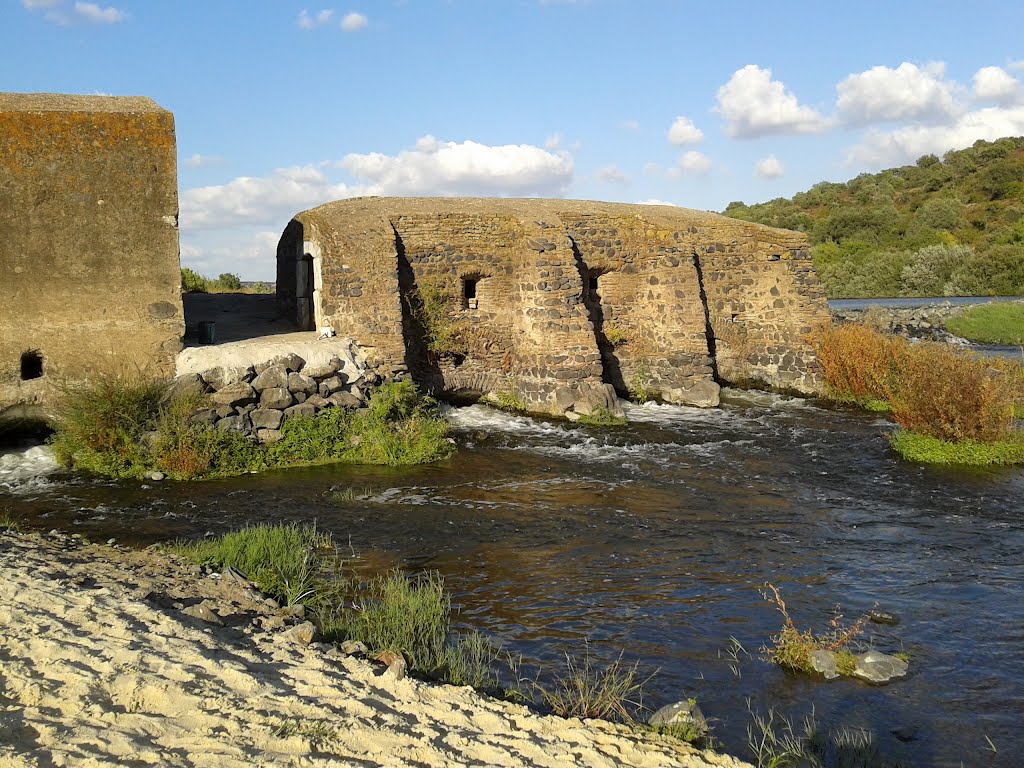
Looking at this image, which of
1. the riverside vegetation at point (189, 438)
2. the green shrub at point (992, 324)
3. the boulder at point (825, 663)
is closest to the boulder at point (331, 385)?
the riverside vegetation at point (189, 438)

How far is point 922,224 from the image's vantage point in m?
52.4

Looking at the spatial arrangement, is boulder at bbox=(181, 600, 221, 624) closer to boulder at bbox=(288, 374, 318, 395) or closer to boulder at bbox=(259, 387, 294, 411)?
boulder at bbox=(259, 387, 294, 411)

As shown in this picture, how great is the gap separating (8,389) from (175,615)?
6.59 metres

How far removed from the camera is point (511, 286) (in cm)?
1420

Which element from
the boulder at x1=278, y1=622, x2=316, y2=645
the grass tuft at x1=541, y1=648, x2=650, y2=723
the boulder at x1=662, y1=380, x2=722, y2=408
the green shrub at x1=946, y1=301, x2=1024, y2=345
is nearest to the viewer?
the grass tuft at x1=541, y1=648, x2=650, y2=723

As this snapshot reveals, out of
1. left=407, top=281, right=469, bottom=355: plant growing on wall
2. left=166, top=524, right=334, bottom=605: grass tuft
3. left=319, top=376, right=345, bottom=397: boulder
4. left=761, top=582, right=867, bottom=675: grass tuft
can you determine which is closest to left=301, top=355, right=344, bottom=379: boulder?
left=319, top=376, right=345, bottom=397: boulder

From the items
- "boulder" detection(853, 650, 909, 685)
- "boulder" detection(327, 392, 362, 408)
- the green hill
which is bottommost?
"boulder" detection(853, 650, 909, 685)

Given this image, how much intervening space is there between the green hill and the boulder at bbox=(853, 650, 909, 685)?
41.1 m

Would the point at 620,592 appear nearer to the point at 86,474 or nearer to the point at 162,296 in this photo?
the point at 86,474

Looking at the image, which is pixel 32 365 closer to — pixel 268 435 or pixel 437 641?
pixel 268 435

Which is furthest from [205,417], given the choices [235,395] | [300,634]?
[300,634]

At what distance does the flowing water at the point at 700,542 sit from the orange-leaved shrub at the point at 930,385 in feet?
2.60

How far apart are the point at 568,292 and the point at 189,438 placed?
6.41m

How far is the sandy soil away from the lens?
130 inches
